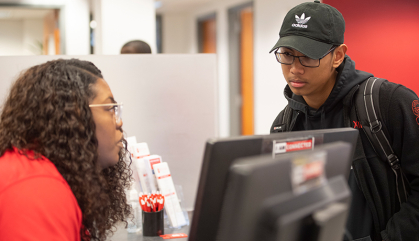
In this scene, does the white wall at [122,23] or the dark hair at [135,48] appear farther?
the white wall at [122,23]

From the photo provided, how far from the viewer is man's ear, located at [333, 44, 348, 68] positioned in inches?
56.9

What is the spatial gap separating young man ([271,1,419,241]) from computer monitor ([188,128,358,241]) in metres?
0.69

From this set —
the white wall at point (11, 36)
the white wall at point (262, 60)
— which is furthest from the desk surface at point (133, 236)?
the white wall at point (11, 36)

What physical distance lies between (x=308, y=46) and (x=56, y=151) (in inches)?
37.0

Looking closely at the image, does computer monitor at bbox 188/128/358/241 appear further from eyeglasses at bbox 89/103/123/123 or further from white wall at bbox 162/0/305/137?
white wall at bbox 162/0/305/137

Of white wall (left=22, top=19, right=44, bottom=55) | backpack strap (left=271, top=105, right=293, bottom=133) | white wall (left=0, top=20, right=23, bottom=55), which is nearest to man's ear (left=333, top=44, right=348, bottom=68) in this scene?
backpack strap (left=271, top=105, right=293, bottom=133)

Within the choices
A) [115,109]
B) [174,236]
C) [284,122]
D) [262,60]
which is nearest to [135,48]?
[284,122]

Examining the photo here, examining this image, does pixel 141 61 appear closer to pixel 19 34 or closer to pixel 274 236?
pixel 274 236

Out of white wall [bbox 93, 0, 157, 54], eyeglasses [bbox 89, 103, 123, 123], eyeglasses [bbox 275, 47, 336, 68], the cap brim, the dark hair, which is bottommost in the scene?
eyeglasses [bbox 89, 103, 123, 123]

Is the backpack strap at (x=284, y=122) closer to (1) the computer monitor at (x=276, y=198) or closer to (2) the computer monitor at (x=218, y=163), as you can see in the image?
(2) the computer monitor at (x=218, y=163)

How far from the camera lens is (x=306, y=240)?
63cm

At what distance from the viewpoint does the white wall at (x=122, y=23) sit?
432cm

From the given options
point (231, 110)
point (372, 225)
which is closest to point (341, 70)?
point (372, 225)

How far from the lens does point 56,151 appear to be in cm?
90
